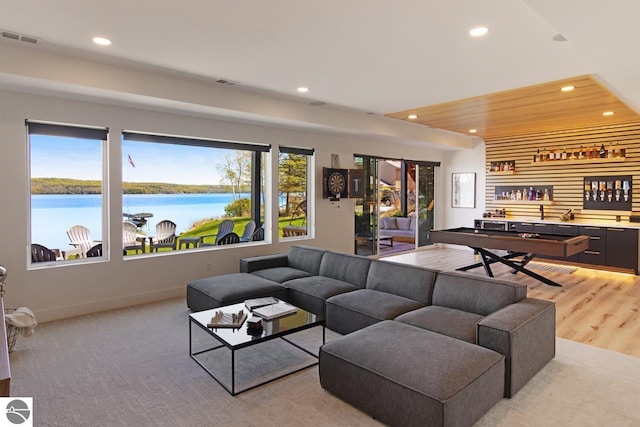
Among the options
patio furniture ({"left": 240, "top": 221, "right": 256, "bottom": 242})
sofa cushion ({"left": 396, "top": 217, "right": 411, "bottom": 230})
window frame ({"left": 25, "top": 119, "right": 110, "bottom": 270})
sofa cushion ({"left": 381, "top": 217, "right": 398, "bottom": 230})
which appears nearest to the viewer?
window frame ({"left": 25, "top": 119, "right": 110, "bottom": 270})

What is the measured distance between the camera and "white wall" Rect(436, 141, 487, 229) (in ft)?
30.4

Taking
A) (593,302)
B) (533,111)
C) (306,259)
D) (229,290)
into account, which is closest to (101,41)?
(229,290)

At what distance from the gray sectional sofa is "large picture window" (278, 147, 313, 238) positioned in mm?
2381

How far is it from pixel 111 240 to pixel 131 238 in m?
0.37

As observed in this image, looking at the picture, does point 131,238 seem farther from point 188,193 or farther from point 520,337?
point 520,337

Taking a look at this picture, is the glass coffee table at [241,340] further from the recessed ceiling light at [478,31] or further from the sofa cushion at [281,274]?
the recessed ceiling light at [478,31]

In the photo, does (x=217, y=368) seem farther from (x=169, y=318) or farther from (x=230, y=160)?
(x=230, y=160)

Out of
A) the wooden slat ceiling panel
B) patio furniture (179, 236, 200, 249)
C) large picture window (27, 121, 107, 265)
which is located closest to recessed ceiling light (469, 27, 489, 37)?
the wooden slat ceiling panel

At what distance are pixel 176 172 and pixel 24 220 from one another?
1.96 meters

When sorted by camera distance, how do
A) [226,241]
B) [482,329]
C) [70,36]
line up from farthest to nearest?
[226,241]
[70,36]
[482,329]

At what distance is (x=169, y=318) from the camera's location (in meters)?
4.36

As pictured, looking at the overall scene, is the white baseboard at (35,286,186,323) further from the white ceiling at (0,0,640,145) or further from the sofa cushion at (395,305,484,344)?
the sofa cushion at (395,305,484,344)

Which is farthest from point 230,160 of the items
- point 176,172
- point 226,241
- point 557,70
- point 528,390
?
point 528,390

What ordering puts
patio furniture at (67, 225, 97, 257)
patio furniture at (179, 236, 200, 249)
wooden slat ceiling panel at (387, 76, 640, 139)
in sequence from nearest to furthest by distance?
patio furniture at (67, 225, 97, 257)
wooden slat ceiling panel at (387, 76, 640, 139)
patio furniture at (179, 236, 200, 249)
